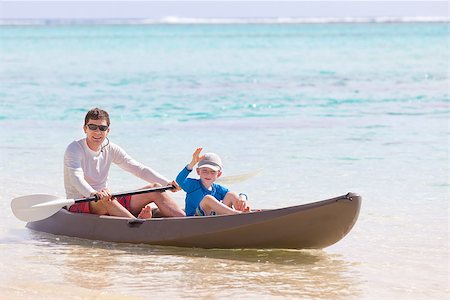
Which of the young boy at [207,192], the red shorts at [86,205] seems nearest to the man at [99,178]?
the red shorts at [86,205]

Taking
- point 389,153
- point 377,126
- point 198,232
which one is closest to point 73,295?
point 198,232

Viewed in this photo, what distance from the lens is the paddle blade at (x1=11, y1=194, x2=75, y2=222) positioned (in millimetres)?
8172

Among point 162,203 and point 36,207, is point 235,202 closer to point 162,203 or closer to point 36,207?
point 162,203

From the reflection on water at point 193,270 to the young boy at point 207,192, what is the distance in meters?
0.32

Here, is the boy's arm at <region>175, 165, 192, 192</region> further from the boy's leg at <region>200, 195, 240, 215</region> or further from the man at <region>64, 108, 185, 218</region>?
the man at <region>64, 108, 185, 218</region>

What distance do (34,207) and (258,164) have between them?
4873 millimetres

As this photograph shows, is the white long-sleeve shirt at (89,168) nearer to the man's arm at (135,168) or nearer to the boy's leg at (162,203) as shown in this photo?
the man's arm at (135,168)

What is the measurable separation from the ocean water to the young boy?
33cm

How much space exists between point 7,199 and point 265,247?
3.70m

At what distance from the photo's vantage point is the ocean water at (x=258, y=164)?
697 centimetres

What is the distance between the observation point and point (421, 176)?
1161 centimetres

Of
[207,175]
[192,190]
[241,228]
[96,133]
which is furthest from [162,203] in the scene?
[241,228]

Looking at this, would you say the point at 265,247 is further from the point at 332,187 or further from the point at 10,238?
the point at 332,187

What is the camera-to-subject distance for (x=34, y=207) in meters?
8.23
